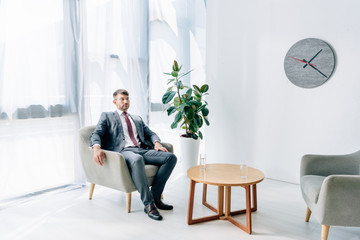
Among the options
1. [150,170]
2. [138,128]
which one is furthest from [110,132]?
[150,170]

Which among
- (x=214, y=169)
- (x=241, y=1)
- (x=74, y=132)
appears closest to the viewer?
(x=214, y=169)

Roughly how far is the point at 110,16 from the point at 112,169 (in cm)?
199

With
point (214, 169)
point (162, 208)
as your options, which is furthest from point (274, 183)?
point (162, 208)

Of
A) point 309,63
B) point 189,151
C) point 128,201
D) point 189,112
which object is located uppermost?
point 309,63

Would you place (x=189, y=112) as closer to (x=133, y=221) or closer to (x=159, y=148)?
(x=159, y=148)

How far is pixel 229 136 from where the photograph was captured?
4.18 meters

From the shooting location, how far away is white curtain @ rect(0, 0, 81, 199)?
9.16 ft

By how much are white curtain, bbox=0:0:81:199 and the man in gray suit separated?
0.60 metres

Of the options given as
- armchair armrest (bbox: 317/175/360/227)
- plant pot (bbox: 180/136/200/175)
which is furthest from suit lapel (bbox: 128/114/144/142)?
armchair armrest (bbox: 317/175/360/227)

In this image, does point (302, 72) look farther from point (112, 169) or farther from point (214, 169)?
point (112, 169)

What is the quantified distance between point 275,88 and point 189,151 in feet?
4.64

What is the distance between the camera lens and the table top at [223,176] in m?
2.24

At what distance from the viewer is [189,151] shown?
3.99 metres

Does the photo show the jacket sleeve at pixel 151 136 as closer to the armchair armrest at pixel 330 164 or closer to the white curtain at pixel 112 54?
the white curtain at pixel 112 54
